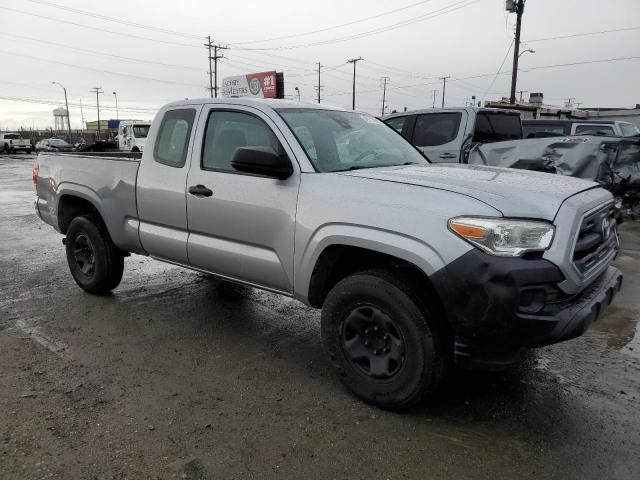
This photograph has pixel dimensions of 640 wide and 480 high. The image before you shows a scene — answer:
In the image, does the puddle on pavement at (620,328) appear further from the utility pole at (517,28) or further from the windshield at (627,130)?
the utility pole at (517,28)

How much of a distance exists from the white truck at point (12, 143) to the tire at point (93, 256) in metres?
44.5

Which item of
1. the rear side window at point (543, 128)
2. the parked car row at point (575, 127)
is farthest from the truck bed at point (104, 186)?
the rear side window at point (543, 128)

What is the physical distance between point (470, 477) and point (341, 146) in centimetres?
231

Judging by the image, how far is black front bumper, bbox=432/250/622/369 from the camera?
2541mm

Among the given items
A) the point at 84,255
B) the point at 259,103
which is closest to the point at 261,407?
the point at 259,103

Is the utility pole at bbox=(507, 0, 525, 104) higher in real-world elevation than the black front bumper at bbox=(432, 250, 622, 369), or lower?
higher

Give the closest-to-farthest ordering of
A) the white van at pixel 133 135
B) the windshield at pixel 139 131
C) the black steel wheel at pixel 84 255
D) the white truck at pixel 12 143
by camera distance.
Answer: the black steel wheel at pixel 84 255
the white van at pixel 133 135
the windshield at pixel 139 131
the white truck at pixel 12 143

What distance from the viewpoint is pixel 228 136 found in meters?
3.97

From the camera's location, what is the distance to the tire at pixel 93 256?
16.5 ft

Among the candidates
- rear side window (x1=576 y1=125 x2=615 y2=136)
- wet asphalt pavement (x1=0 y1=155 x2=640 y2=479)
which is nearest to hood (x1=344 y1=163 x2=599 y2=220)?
wet asphalt pavement (x1=0 y1=155 x2=640 y2=479)

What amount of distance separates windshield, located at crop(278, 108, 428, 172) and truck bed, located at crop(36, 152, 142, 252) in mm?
1675

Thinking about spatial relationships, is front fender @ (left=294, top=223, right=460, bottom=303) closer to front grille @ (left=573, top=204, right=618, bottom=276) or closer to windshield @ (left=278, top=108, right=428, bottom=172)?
windshield @ (left=278, top=108, right=428, bottom=172)

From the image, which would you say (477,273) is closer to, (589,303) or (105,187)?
(589,303)

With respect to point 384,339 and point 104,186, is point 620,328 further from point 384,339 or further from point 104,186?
point 104,186
